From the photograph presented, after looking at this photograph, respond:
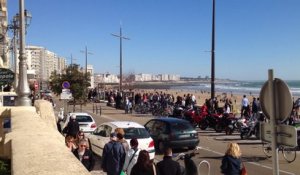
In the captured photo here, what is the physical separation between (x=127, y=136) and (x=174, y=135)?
10.5ft

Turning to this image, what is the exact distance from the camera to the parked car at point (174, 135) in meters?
17.6

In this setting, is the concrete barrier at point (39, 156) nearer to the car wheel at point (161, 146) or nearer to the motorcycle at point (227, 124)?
the car wheel at point (161, 146)

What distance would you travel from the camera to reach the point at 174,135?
17.6 meters

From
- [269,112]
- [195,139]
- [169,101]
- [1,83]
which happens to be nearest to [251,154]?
[195,139]

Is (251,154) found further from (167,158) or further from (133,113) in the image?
(133,113)

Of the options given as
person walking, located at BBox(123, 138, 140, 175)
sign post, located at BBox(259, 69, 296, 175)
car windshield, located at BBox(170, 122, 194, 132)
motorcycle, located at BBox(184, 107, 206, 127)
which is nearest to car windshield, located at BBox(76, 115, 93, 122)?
car windshield, located at BBox(170, 122, 194, 132)

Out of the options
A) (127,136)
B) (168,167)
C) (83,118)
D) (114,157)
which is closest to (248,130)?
(83,118)

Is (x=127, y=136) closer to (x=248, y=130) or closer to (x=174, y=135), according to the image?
(x=174, y=135)

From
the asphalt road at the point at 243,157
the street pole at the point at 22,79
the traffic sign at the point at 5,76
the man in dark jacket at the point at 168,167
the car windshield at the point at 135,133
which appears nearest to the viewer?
the man in dark jacket at the point at 168,167

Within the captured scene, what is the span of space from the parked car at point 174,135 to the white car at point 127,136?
8.25ft

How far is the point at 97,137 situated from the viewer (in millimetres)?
15742

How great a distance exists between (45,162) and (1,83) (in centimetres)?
1291

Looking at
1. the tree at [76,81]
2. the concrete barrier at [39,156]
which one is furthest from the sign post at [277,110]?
the tree at [76,81]

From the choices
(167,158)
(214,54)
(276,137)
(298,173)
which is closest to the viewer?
(276,137)
